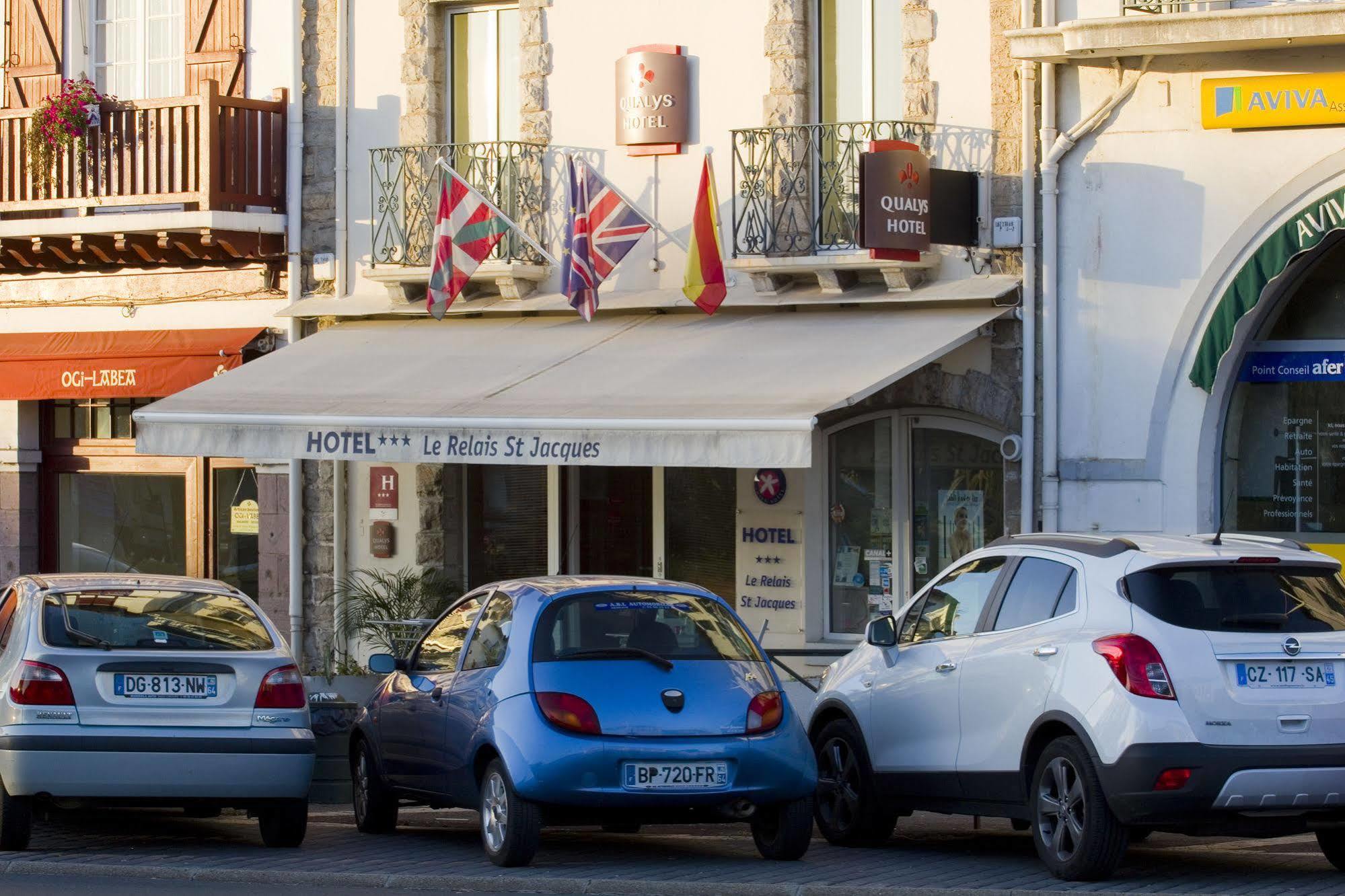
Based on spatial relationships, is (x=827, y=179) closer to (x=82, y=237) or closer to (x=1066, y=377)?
(x=1066, y=377)

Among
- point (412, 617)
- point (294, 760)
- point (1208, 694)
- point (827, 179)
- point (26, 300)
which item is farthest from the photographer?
point (26, 300)

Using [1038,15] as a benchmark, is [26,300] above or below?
below

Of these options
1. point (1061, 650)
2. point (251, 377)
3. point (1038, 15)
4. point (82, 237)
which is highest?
point (1038, 15)

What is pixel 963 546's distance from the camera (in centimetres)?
1675

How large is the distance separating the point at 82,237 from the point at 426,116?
364 centimetres

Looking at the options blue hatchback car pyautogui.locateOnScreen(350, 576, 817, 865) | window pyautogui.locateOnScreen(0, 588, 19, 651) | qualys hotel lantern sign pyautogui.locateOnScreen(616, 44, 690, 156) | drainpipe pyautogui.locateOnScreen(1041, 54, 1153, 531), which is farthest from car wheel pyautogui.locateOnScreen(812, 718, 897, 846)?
qualys hotel lantern sign pyautogui.locateOnScreen(616, 44, 690, 156)

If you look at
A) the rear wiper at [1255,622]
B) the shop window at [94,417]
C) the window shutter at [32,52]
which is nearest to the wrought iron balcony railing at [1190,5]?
the rear wiper at [1255,622]

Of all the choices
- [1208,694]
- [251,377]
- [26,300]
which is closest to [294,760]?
[1208,694]

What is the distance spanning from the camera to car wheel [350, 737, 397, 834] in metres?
11.5

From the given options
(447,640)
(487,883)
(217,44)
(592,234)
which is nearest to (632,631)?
(447,640)

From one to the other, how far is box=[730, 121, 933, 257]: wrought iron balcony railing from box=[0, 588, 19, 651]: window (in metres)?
7.22

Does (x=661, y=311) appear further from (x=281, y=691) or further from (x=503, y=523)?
(x=281, y=691)

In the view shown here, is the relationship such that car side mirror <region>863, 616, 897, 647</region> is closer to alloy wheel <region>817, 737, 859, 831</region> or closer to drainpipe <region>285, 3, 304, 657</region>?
alloy wheel <region>817, 737, 859, 831</region>

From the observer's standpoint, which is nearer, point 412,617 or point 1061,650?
point 1061,650
